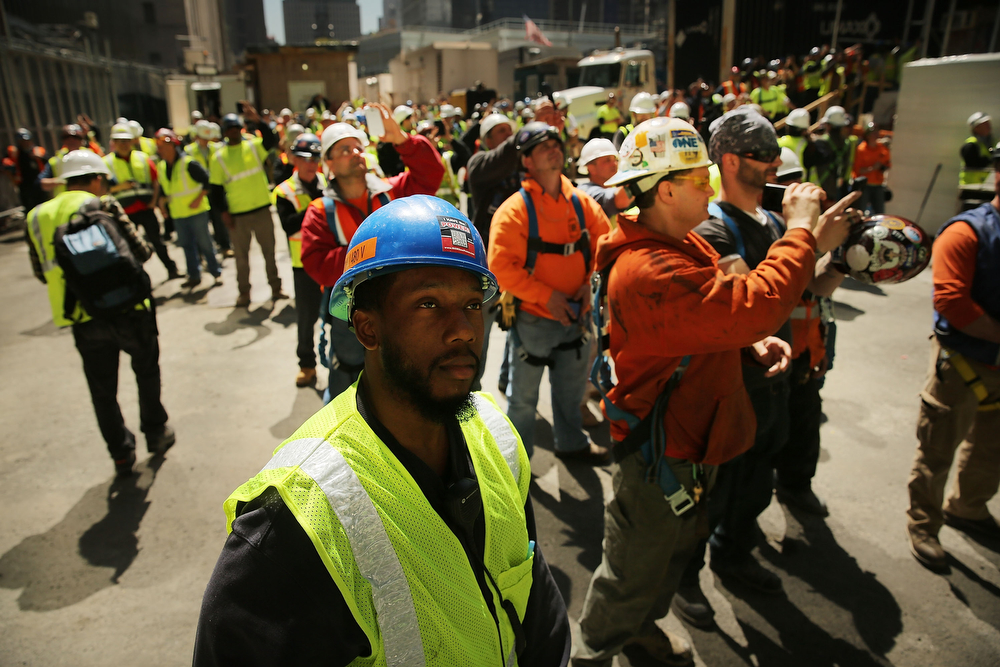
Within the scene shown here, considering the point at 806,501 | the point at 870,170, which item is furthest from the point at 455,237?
the point at 870,170

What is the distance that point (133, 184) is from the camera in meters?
8.70

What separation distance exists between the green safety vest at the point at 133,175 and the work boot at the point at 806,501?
9047 millimetres

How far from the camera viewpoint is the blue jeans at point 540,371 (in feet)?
13.2

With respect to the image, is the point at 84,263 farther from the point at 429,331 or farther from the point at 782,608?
the point at 782,608

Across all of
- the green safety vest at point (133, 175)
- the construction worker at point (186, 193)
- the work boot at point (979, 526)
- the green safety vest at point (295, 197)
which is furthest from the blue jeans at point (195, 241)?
the work boot at point (979, 526)

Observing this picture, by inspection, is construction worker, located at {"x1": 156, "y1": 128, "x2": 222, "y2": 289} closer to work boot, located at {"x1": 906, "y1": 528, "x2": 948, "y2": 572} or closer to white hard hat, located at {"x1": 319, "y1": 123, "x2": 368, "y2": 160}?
white hard hat, located at {"x1": 319, "y1": 123, "x2": 368, "y2": 160}

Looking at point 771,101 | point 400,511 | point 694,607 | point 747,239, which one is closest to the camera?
point 400,511

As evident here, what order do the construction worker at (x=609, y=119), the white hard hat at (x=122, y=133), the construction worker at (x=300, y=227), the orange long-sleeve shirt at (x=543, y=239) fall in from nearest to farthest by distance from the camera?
the orange long-sleeve shirt at (x=543, y=239) → the construction worker at (x=300, y=227) → the white hard hat at (x=122, y=133) → the construction worker at (x=609, y=119)

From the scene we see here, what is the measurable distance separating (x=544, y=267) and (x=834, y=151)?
6.88 meters

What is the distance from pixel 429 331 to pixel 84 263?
364cm

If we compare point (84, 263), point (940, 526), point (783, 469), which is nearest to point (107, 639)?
point (84, 263)

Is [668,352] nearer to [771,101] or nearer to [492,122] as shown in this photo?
[492,122]

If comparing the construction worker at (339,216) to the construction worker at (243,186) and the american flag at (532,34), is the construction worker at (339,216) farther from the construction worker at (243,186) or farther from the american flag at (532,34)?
the american flag at (532,34)

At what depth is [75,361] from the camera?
21.6 ft
